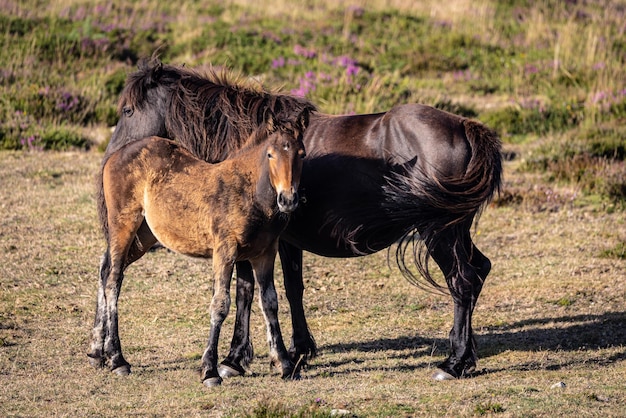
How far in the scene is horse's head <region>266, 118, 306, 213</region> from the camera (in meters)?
6.25

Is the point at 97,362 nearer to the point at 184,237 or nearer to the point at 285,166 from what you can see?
the point at 184,237

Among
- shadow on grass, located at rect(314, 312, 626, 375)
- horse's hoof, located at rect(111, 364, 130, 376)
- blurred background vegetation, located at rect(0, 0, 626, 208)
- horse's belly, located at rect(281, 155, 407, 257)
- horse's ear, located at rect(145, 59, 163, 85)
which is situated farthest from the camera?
blurred background vegetation, located at rect(0, 0, 626, 208)

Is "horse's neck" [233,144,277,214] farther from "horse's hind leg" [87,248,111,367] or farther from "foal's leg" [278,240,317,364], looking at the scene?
"horse's hind leg" [87,248,111,367]

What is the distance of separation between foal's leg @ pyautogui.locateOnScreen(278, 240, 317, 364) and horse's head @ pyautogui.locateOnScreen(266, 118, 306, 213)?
1454 millimetres

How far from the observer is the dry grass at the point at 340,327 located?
6.49 meters

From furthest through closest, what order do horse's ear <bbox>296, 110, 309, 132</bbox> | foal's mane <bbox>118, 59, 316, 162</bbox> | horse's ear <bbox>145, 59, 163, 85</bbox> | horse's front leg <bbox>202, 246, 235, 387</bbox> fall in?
horse's ear <bbox>145, 59, 163, 85</bbox>
foal's mane <bbox>118, 59, 316, 162</bbox>
horse's front leg <bbox>202, 246, 235, 387</bbox>
horse's ear <bbox>296, 110, 309, 132</bbox>

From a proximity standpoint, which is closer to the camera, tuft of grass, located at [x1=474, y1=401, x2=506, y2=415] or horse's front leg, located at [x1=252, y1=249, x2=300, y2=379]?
tuft of grass, located at [x1=474, y1=401, x2=506, y2=415]

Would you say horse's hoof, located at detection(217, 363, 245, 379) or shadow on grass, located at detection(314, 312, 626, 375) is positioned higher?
horse's hoof, located at detection(217, 363, 245, 379)

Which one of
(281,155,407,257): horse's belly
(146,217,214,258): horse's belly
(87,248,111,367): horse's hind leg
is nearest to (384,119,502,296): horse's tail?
(281,155,407,257): horse's belly

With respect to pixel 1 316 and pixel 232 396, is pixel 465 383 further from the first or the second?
pixel 1 316

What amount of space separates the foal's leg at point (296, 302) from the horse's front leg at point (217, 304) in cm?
106

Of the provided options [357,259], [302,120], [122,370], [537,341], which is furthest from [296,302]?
[357,259]

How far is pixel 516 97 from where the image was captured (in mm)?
18766

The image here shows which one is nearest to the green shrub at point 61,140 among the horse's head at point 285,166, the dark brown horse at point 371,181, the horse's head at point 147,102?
the horse's head at point 147,102
